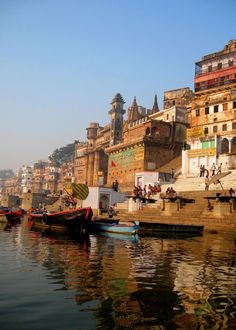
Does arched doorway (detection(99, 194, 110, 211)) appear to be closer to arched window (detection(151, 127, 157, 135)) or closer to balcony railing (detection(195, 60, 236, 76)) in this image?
arched window (detection(151, 127, 157, 135))

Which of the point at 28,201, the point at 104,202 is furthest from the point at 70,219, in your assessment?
the point at 28,201

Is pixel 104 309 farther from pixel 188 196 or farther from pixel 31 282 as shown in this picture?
pixel 188 196

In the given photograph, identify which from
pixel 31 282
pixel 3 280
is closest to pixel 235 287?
pixel 31 282

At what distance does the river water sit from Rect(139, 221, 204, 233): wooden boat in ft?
36.1

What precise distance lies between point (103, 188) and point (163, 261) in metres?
30.3

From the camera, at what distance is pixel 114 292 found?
735cm

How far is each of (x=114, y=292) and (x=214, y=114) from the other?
38195mm

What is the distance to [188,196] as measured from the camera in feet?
101

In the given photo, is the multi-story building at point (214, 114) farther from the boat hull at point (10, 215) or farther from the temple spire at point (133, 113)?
the boat hull at point (10, 215)

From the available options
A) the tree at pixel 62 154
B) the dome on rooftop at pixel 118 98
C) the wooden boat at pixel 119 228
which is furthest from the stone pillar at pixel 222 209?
the tree at pixel 62 154

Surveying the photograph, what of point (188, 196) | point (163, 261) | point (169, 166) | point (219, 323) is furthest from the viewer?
point (169, 166)

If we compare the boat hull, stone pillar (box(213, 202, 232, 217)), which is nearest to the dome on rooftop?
the boat hull

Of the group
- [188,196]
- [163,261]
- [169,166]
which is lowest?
[163,261]

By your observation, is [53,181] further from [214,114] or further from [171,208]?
[171,208]
